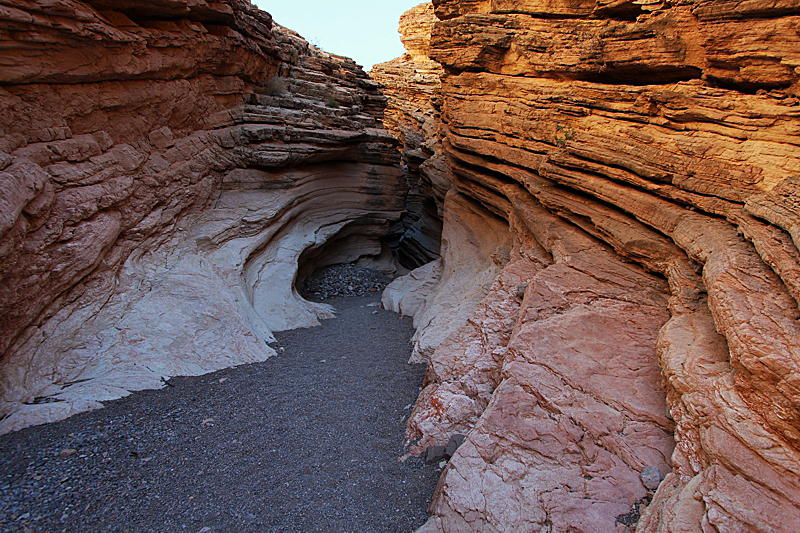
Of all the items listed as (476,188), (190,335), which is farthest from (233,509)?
(476,188)

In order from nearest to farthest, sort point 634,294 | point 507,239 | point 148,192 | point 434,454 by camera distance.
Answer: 1. point 434,454
2. point 634,294
3. point 148,192
4. point 507,239

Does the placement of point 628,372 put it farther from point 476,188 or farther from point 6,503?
point 476,188

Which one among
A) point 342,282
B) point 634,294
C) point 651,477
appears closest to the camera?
point 651,477

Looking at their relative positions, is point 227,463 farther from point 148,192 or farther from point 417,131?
point 417,131

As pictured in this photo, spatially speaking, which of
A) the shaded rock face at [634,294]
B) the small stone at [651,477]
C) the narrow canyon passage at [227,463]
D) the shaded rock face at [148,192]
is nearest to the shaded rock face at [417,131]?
the shaded rock face at [148,192]

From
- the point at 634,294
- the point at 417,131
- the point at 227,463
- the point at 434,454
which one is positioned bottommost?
the point at 227,463

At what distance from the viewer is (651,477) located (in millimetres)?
3832

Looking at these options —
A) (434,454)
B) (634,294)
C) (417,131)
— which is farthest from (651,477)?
(417,131)

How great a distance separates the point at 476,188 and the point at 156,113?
7479 mm

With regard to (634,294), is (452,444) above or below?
below

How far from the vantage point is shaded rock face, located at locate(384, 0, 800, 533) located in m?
3.48

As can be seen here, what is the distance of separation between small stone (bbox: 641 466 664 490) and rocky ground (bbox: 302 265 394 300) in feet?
38.7

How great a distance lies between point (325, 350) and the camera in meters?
9.78

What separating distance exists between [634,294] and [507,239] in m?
4.98
